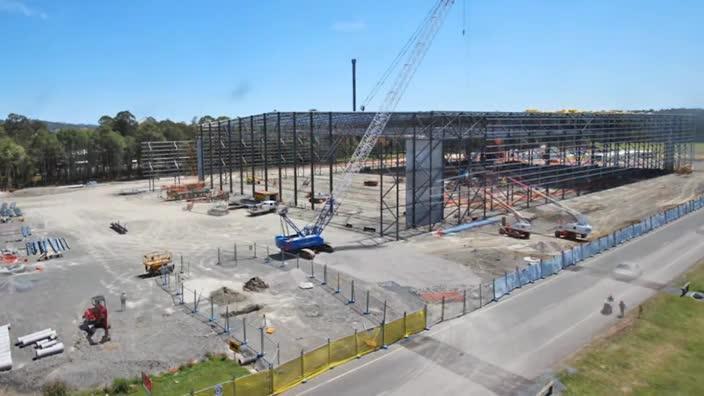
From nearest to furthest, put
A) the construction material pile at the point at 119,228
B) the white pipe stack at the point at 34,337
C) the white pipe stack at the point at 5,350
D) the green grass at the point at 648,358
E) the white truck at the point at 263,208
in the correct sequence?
the green grass at the point at 648,358, the white pipe stack at the point at 5,350, the white pipe stack at the point at 34,337, the construction material pile at the point at 119,228, the white truck at the point at 263,208

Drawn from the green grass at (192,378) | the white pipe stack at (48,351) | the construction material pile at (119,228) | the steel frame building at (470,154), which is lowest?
the green grass at (192,378)

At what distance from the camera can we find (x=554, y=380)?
19.1 m

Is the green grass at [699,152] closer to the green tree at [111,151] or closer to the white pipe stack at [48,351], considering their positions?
the green tree at [111,151]

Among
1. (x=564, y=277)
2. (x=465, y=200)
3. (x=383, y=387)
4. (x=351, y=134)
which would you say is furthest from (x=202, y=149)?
(x=383, y=387)

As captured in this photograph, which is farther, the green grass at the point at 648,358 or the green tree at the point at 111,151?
the green tree at the point at 111,151

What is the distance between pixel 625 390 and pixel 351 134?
50.8 metres

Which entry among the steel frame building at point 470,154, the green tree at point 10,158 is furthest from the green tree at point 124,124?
the steel frame building at point 470,154

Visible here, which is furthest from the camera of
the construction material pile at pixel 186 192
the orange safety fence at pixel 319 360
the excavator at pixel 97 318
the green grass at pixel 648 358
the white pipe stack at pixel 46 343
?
the construction material pile at pixel 186 192

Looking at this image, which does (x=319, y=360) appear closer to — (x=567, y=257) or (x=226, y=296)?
(x=226, y=296)

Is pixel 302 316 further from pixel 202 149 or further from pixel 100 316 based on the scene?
pixel 202 149

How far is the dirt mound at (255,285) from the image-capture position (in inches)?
1196

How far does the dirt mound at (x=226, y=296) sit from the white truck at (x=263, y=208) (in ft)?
92.4

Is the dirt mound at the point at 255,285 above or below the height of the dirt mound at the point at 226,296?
above

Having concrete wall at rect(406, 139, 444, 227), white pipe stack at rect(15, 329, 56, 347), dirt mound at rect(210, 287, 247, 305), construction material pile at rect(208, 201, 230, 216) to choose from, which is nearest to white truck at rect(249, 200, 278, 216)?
construction material pile at rect(208, 201, 230, 216)
